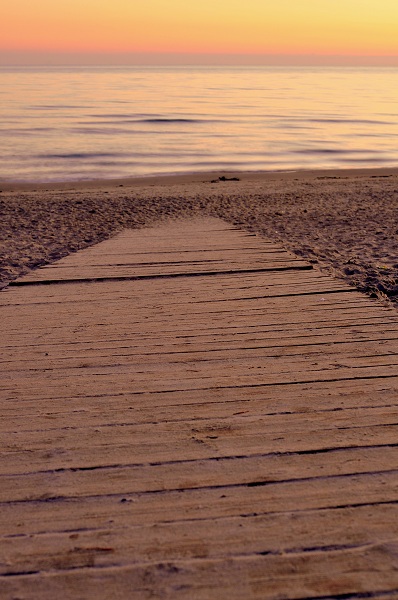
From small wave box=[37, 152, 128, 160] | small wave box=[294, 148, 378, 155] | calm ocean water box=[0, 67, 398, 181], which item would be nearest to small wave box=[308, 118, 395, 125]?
calm ocean water box=[0, 67, 398, 181]

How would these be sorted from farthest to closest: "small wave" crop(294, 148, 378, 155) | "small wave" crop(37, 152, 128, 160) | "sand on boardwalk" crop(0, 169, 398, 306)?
1. "small wave" crop(294, 148, 378, 155)
2. "small wave" crop(37, 152, 128, 160)
3. "sand on boardwalk" crop(0, 169, 398, 306)

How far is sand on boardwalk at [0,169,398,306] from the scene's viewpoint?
8.48 meters

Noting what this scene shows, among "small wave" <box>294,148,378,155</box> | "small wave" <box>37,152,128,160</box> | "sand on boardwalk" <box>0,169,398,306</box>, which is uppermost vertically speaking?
"small wave" <box>294,148,378,155</box>

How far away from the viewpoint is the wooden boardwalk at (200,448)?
2320 millimetres

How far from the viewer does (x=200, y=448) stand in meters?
3.13

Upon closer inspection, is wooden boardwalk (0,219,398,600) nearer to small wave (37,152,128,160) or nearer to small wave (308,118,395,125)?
small wave (37,152,128,160)

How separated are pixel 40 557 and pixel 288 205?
468 inches

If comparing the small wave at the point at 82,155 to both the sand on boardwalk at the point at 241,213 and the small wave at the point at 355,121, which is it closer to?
the sand on boardwalk at the point at 241,213

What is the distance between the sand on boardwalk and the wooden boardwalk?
84.7 inches

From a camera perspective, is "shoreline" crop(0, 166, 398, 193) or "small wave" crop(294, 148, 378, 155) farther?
"small wave" crop(294, 148, 378, 155)

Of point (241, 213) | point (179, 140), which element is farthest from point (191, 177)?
point (179, 140)

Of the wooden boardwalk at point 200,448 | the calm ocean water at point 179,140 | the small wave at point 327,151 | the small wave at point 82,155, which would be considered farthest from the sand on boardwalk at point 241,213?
the small wave at point 327,151

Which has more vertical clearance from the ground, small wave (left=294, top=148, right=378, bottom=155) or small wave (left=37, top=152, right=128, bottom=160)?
small wave (left=294, top=148, right=378, bottom=155)

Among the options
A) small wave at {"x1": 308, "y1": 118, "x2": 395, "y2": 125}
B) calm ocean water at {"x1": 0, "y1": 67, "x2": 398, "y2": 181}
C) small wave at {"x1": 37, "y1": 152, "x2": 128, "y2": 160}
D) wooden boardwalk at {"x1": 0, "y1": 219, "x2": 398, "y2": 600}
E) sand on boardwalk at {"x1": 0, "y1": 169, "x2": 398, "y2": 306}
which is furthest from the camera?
small wave at {"x1": 308, "y1": 118, "x2": 395, "y2": 125}
